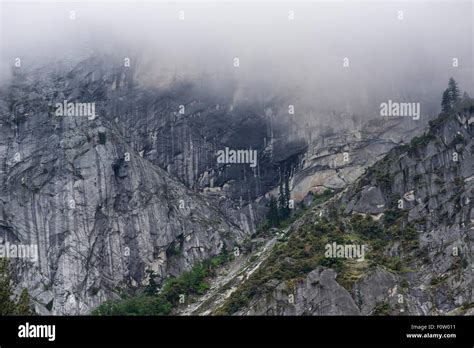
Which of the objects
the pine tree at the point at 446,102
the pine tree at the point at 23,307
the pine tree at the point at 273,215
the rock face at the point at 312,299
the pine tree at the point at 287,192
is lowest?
the rock face at the point at 312,299

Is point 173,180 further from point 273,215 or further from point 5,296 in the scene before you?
point 5,296

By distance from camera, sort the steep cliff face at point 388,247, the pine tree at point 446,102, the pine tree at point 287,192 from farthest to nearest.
→ the pine tree at point 287,192 < the pine tree at point 446,102 < the steep cliff face at point 388,247

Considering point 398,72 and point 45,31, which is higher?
point 45,31

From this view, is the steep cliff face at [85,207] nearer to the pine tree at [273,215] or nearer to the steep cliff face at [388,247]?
the pine tree at [273,215]

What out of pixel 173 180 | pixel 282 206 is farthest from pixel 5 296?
pixel 173 180

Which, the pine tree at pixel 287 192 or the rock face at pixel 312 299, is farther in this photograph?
the pine tree at pixel 287 192

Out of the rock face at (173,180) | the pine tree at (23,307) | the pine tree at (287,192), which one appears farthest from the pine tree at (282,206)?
the pine tree at (23,307)
